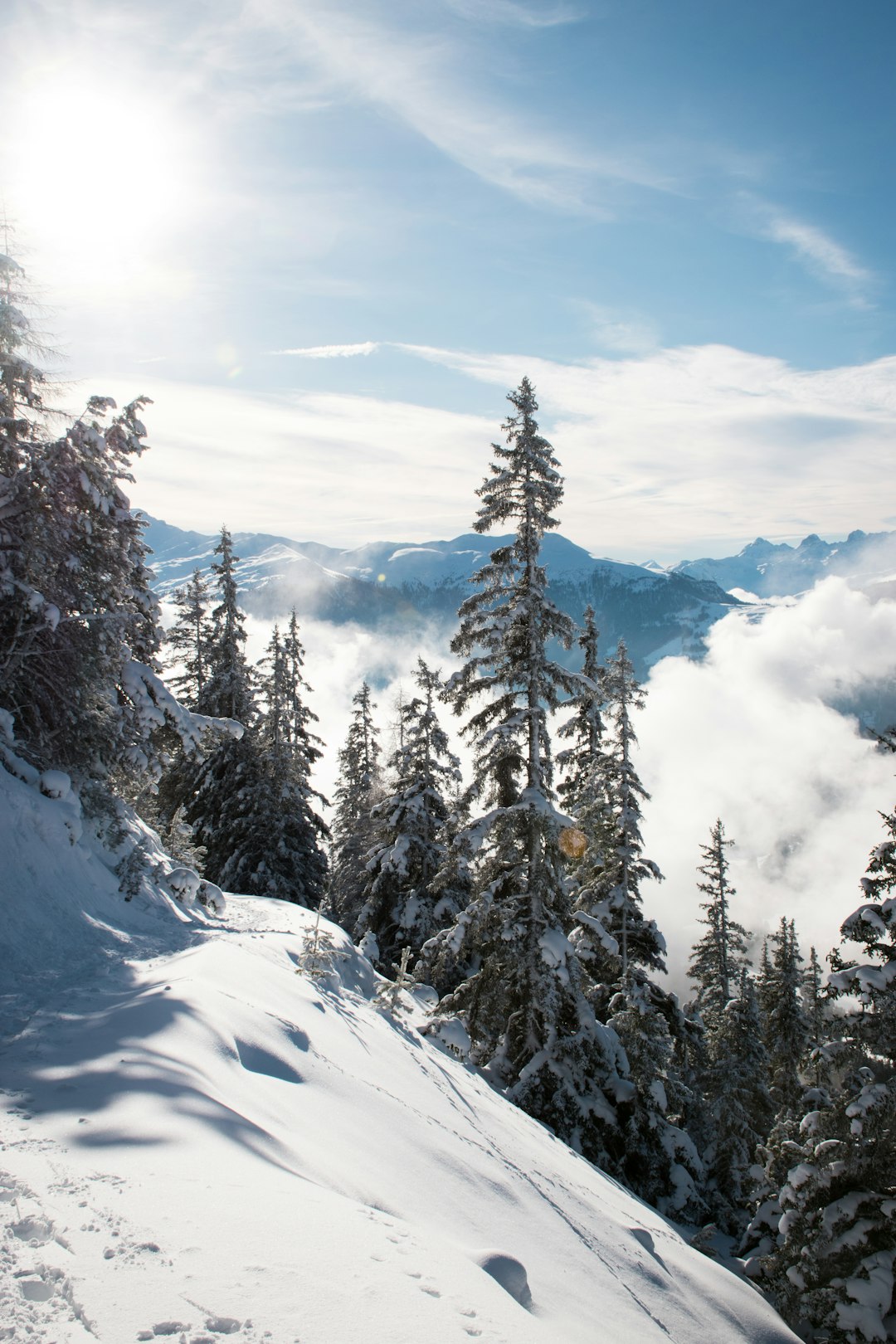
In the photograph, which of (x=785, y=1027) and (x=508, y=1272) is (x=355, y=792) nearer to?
(x=785, y=1027)

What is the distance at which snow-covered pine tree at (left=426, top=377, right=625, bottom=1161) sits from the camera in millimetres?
14930

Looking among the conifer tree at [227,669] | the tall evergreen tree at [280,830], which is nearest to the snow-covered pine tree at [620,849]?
the tall evergreen tree at [280,830]

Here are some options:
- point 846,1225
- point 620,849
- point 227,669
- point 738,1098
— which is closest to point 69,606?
point 620,849

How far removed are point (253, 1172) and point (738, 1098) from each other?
A: 29177mm

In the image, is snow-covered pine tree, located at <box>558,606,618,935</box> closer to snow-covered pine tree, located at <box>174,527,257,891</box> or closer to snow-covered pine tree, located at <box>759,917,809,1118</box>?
snow-covered pine tree, located at <box>174,527,257,891</box>

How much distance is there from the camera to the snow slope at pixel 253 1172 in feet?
11.3

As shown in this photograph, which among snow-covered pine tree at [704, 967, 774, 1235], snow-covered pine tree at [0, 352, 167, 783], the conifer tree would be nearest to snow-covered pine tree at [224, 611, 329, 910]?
the conifer tree

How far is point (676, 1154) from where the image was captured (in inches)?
696

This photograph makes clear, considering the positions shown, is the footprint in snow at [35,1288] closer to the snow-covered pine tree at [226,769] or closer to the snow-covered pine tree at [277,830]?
the snow-covered pine tree at [277,830]

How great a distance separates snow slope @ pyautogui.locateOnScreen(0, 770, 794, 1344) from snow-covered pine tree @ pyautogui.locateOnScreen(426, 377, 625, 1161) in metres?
3.44

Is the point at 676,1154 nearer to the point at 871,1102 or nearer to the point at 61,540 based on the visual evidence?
the point at 871,1102

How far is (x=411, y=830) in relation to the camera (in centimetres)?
2508

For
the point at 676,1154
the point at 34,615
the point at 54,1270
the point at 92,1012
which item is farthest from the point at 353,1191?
the point at 676,1154

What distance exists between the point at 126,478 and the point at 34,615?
428cm
